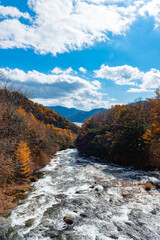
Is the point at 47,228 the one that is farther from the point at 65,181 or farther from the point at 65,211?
the point at 65,181

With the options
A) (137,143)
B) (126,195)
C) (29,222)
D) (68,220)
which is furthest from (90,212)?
(137,143)

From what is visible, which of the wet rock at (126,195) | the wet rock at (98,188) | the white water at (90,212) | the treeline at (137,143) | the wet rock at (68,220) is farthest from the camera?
the treeline at (137,143)

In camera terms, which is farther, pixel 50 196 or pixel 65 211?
pixel 50 196

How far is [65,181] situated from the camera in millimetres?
17875

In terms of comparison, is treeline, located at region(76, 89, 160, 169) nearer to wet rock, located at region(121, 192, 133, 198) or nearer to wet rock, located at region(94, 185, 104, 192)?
wet rock, located at region(121, 192, 133, 198)

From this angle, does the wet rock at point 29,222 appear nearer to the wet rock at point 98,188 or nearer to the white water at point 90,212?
the white water at point 90,212

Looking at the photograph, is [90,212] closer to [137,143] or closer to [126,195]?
[126,195]

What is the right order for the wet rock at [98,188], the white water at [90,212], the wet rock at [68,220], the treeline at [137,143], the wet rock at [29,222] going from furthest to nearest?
the treeline at [137,143] < the wet rock at [98,188] < the wet rock at [68,220] < the wet rock at [29,222] < the white water at [90,212]

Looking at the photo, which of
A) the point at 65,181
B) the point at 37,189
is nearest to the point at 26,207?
the point at 37,189

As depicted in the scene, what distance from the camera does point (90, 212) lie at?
10234mm

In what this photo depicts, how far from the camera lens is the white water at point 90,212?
7.95 m

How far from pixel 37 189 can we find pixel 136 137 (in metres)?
20.3

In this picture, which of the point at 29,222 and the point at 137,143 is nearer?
the point at 29,222

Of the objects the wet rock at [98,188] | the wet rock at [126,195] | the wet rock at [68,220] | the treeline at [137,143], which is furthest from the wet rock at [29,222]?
the treeline at [137,143]
